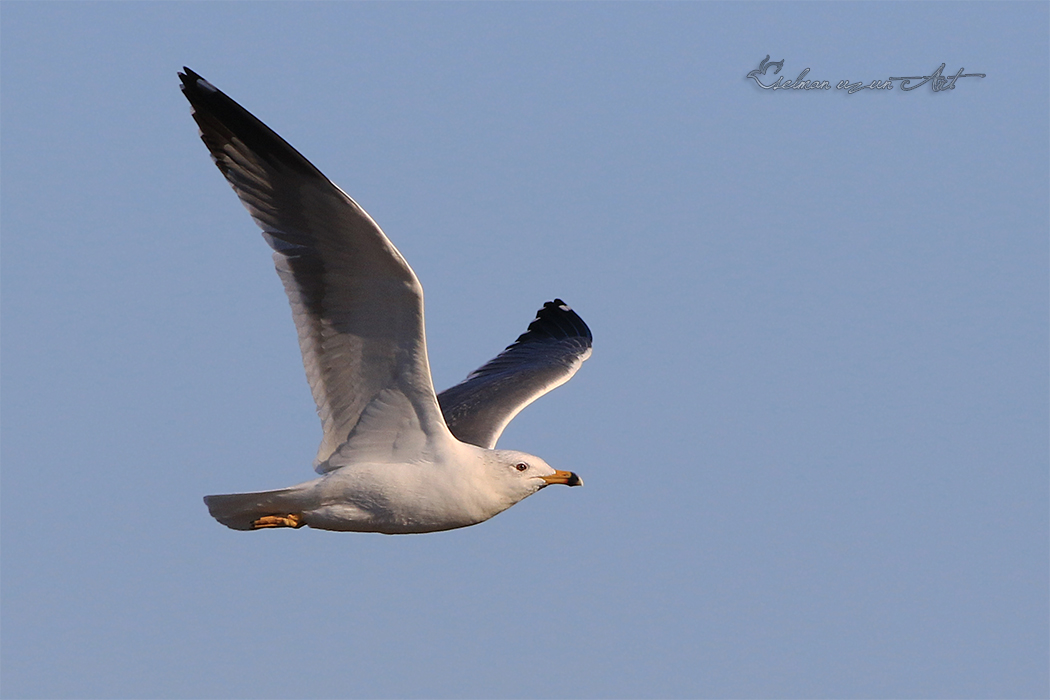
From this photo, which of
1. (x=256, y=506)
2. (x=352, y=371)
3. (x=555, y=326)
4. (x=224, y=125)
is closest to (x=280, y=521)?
(x=256, y=506)

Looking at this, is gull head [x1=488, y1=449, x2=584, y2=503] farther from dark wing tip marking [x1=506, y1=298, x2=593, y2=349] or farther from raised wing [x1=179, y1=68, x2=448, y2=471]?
dark wing tip marking [x1=506, y1=298, x2=593, y2=349]

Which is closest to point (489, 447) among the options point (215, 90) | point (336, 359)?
point (336, 359)

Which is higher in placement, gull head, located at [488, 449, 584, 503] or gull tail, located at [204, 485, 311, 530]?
gull head, located at [488, 449, 584, 503]

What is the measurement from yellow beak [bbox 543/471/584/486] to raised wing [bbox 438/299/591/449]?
4.99ft

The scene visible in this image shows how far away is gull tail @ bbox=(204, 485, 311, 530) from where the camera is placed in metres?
9.74

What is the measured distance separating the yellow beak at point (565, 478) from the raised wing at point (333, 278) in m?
0.90

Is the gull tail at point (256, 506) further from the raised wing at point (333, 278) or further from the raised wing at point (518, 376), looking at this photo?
the raised wing at point (518, 376)

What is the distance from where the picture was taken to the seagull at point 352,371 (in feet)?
29.6

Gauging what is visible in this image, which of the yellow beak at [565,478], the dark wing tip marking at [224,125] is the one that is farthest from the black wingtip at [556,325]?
the dark wing tip marking at [224,125]

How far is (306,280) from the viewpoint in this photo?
9.34 meters

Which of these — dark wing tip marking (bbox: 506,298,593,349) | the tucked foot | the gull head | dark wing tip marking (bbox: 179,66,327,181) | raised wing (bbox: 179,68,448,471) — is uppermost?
dark wing tip marking (bbox: 506,298,593,349)

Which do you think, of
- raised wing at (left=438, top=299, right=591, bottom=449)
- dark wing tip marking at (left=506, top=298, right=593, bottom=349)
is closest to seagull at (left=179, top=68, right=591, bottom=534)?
raised wing at (left=438, top=299, right=591, bottom=449)

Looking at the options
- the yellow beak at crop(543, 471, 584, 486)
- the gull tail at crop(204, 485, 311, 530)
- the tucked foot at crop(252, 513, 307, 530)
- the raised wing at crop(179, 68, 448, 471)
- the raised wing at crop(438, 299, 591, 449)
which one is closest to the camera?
the raised wing at crop(179, 68, 448, 471)

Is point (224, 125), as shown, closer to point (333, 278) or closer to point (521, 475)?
point (333, 278)
